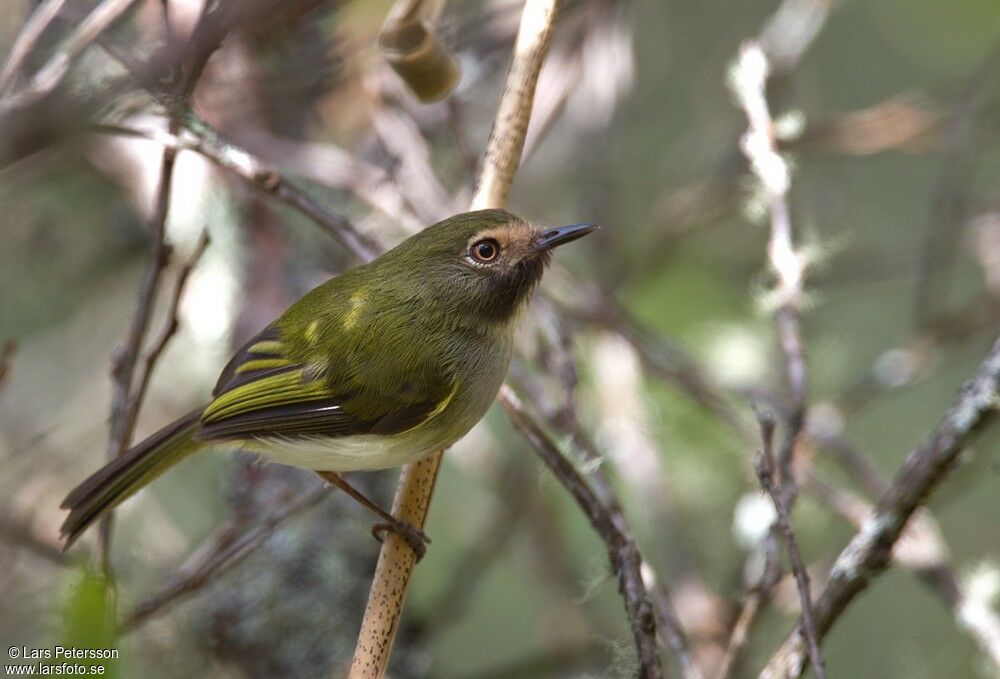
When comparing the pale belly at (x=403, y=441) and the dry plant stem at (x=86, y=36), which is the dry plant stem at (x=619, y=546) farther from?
the dry plant stem at (x=86, y=36)

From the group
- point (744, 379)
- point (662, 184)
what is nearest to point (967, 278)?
Answer: point (662, 184)

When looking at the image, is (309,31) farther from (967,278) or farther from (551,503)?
(967,278)

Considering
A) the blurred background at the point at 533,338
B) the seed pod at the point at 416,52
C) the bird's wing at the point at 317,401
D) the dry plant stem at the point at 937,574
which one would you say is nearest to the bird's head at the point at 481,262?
the blurred background at the point at 533,338

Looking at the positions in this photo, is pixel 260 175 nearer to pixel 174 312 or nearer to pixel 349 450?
pixel 174 312

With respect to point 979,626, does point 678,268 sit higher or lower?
higher

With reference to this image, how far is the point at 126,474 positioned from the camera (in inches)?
104

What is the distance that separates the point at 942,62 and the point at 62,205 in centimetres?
403

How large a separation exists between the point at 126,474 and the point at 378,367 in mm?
657

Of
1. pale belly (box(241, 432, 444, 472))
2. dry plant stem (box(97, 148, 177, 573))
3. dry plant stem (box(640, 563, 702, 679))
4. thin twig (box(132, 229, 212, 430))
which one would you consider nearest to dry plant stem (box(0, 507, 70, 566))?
dry plant stem (box(97, 148, 177, 573))

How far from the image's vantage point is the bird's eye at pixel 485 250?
2.79 meters

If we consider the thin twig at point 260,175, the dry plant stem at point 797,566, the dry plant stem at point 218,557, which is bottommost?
the dry plant stem at point 797,566

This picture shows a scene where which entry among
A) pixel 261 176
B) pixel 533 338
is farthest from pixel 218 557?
pixel 533 338

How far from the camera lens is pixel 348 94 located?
4.59 meters

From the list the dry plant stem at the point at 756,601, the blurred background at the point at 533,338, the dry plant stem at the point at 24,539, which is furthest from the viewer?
the blurred background at the point at 533,338
